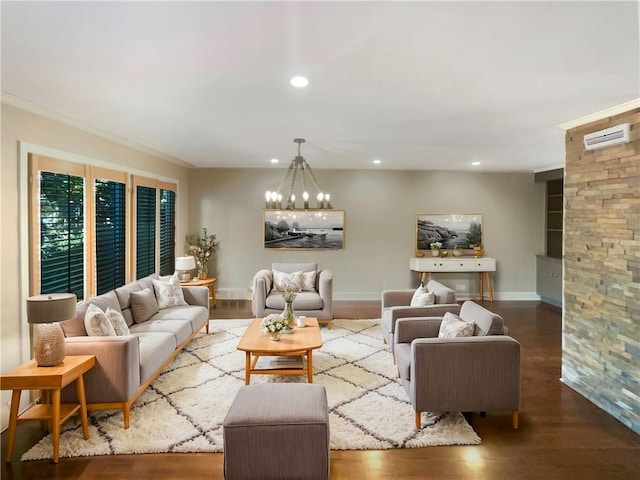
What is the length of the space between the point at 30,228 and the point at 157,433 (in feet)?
6.84

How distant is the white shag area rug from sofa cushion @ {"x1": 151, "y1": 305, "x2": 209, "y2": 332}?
14.3 inches

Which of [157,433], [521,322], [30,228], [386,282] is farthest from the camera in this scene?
[386,282]

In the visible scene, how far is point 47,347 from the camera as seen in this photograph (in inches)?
111

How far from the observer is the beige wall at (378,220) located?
7.76 meters

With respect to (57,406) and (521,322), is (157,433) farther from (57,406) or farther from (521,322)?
(521,322)

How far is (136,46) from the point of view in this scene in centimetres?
217

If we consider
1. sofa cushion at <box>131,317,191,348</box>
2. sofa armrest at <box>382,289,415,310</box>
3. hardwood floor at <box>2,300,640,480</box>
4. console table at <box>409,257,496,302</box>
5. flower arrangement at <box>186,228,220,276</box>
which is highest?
flower arrangement at <box>186,228,220,276</box>

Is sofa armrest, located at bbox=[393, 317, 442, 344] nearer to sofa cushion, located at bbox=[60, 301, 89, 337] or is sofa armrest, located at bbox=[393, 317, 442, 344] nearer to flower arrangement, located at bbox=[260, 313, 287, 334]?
flower arrangement, located at bbox=[260, 313, 287, 334]

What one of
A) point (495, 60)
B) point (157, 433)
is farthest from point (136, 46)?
point (157, 433)

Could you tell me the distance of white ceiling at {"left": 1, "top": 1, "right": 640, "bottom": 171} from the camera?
184cm

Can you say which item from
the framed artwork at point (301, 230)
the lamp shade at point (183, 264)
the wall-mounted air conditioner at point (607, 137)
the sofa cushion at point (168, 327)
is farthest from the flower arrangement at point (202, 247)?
the wall-mounted air conditioner at point (607, 137)

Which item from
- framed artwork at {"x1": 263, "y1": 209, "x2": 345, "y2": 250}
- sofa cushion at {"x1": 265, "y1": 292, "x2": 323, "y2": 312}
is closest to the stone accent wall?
sofa cushion at {"x1": 265, "y1": 292, "x2": 323, "y2": 312}

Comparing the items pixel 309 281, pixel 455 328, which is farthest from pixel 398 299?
pixel 455 328

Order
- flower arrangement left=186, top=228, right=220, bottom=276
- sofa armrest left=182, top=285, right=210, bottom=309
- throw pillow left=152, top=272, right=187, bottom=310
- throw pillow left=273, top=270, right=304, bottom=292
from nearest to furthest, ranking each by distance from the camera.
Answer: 1. throw pillow left=152, top=272, right=187, bottom=310
2. sofa armrest left=182, top=285, right=210, bottom=309
3. throw pillow left=273, top=270, right=304, bottom=292
4. flower arrangement left=186, top=228, right=220, bottom=276
